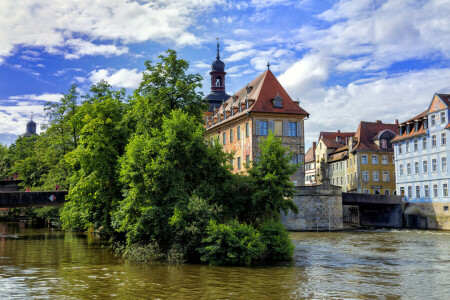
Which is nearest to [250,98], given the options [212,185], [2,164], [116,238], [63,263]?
[116,238]

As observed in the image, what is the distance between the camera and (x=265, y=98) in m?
52.9

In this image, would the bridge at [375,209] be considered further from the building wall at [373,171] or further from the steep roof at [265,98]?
the steep roof at [265,98]

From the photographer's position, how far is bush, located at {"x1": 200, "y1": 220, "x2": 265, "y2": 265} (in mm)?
20500

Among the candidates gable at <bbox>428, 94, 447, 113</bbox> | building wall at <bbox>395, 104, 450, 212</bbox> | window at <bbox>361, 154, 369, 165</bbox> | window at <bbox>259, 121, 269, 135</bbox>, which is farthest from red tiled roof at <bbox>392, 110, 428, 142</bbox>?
window at <bbox>259, 121, 269, 135</bbox>

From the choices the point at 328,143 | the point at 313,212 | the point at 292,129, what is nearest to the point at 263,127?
the point at 292,129

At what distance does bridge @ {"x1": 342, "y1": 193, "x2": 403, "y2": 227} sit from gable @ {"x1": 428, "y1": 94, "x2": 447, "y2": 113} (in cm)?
1189

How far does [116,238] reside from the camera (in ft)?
101

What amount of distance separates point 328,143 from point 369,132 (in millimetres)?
11400

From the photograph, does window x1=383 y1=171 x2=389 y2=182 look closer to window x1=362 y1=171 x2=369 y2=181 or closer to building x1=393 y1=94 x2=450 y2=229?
window x1=362 y1=171 x2=369 y2=181

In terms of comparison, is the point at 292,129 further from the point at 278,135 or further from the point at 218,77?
the point at 218,77

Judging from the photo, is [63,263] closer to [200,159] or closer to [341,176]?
[200,159]

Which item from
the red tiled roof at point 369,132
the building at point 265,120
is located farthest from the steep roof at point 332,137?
the building at point 265,120

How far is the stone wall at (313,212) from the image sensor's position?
48.2m

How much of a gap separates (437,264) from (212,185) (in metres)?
12.1
